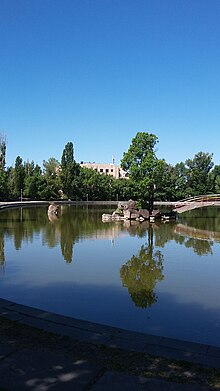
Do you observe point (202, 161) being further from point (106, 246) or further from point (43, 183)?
point (106, 246)

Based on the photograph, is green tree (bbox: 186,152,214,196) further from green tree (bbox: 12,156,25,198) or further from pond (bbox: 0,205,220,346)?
pond (bbox: 0,205,220,346)

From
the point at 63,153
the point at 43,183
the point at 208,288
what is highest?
the point at 63,153

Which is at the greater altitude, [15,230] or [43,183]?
[43,183]

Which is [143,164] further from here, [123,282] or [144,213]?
[123,282]

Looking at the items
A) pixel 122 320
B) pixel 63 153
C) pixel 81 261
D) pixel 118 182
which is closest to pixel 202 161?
pixel 118 182

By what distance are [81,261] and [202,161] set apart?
71.9m

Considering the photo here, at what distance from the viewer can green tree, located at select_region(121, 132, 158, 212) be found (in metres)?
39.2

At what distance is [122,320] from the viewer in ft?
26.3

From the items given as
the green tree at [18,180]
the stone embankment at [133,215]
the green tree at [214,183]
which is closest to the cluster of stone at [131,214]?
the stone embankment at [133,215]

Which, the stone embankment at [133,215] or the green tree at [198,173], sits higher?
the green tree at [198,173]

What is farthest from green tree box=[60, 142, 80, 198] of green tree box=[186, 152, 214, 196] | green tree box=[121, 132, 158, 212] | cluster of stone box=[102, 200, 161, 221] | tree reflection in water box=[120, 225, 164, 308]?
tree reflection in water box=[120, 225, 164, 308]

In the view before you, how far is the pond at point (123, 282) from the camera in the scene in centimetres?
816

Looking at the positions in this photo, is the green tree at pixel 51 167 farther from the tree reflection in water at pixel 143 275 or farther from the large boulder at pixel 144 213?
the tree reflection in water at pixel 143 275

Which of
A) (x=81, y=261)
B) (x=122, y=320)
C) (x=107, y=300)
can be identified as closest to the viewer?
(x=122, y=320)
